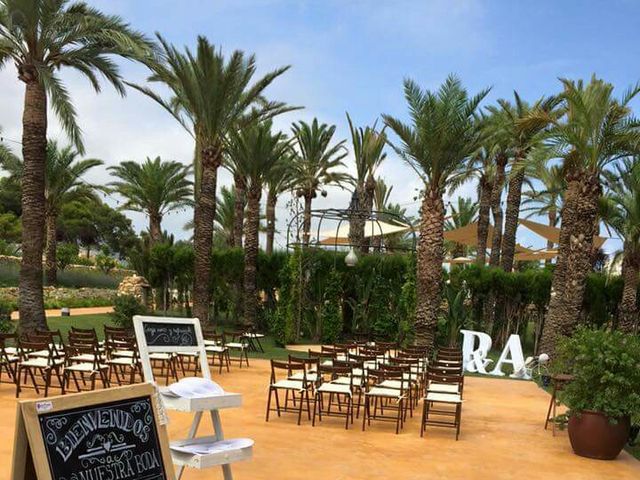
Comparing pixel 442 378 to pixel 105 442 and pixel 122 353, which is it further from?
pixel 105 442

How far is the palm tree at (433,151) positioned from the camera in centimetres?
1666

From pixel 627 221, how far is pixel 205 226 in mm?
11977

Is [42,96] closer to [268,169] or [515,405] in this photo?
[268,169]

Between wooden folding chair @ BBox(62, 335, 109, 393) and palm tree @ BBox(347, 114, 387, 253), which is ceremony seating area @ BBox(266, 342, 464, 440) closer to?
wooden folding chair @ BBox(62, 335, 109, 393)

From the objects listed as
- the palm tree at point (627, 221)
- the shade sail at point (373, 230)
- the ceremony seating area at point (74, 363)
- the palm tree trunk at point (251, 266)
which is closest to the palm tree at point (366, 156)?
the shade sail at point (373, 230)

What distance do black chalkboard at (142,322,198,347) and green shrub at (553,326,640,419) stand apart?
4.98m

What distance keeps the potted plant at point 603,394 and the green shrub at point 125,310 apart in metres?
14.4

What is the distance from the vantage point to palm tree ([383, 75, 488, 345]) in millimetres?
16656

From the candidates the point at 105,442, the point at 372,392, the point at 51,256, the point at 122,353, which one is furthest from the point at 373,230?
the point at 105,442

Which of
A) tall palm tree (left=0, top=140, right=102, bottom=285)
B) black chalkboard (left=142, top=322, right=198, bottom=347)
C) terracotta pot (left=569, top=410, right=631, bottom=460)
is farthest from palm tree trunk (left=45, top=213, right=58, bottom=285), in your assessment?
black chalkboard (left=142, top=322, right=198, bottom=347)

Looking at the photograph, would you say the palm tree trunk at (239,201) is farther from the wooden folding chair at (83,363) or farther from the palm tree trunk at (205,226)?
the wooden folding chair at (83,363)

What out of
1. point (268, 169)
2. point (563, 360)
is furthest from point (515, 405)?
point (268, 169)

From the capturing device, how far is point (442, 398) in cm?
910

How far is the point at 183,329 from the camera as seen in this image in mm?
5820
